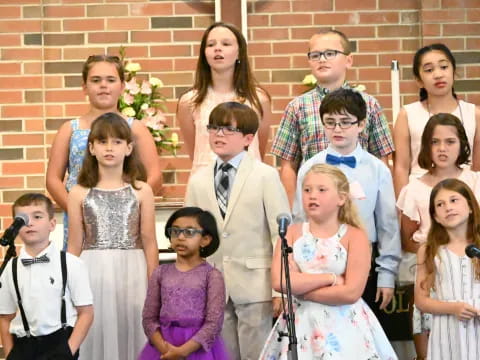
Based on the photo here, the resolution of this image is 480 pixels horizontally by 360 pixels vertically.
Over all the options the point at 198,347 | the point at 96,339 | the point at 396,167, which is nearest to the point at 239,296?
the point at 198,347

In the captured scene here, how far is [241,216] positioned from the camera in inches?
174

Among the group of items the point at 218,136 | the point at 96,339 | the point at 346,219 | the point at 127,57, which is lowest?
the point at 96,339

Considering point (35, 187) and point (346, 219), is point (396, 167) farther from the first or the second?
point (35, 187)

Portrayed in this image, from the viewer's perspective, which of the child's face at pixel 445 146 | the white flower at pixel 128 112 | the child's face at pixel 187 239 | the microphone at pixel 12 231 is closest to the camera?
the microphone at pixel 12 231

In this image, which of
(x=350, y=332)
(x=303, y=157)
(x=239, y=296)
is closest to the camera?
(x=350, y=332)

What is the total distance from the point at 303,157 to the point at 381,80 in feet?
5.68

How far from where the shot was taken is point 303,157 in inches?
194

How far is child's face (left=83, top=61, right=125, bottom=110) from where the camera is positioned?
4938 mm

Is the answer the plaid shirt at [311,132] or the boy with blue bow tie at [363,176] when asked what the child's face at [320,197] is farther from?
the plaid shirt at [311,132]

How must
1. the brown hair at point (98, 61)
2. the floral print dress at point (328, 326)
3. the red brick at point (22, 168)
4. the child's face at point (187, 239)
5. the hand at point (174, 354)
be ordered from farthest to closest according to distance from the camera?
the red brick at point (22, 168)
the brown hair at point (98, 61)
the child's face at point (187, 239)
the hand at point (174, 354)
the floral print dress at point (328, 326)

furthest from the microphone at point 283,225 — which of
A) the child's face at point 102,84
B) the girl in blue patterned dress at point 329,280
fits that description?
the child's face at point 102,84

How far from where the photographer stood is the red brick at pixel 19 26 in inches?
252

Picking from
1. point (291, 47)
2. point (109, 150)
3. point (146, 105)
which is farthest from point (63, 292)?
point (291, 47)

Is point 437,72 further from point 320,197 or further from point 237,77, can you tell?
point 320,197
